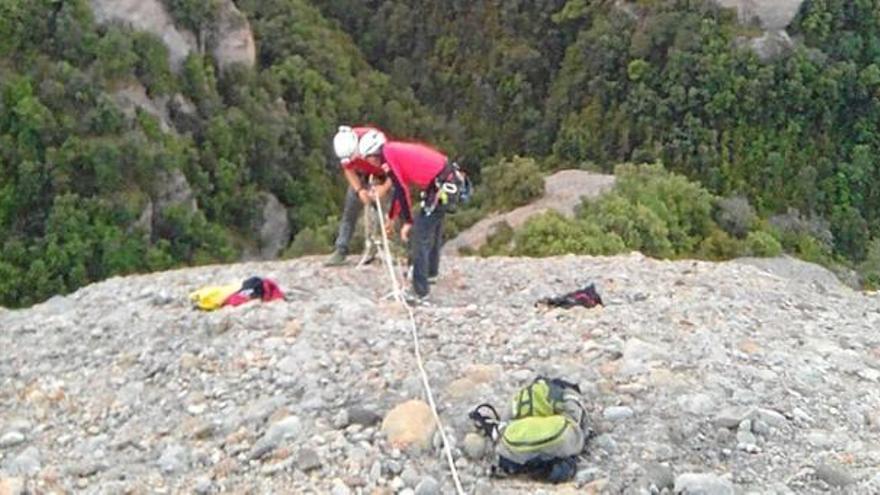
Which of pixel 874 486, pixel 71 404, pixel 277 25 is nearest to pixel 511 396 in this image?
pixel 874 486

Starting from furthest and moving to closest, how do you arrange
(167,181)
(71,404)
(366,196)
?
(167,181) < (366,196) < (71,404)

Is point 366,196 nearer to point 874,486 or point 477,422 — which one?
point 477,422

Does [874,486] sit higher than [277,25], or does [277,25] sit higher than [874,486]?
[874,486]

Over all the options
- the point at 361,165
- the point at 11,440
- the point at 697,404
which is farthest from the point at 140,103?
the point at 697,404

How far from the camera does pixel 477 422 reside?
8.45m

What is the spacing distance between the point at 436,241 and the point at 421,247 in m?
0.67

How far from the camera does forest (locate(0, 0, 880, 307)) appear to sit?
1453 inches

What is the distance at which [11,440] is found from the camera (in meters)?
9.09

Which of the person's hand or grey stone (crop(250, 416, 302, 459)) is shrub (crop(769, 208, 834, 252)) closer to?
the person's hand

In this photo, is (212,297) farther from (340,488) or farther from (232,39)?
(232,39)

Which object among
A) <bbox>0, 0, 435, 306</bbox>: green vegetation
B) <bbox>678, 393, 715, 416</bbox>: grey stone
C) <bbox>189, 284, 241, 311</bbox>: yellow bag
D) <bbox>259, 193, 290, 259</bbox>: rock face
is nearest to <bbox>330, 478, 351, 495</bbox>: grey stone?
<bbox>678, 393, 715, 416</bbox>: grey stone

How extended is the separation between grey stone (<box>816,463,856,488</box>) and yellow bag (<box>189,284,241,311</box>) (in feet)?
21.1

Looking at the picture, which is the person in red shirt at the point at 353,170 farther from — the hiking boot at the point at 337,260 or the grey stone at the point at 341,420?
the grey stone at the point at 341,420

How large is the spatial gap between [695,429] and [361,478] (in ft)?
7.97
